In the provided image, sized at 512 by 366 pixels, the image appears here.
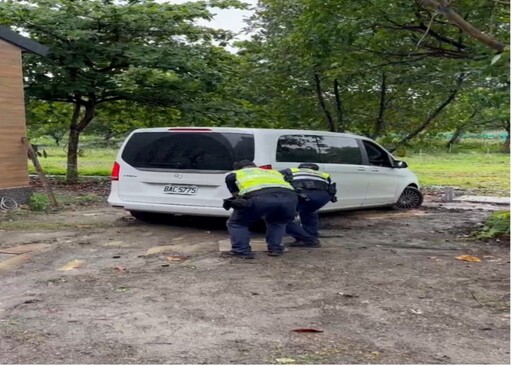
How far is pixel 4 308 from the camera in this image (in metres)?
4.82

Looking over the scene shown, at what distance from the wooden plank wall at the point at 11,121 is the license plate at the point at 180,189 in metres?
4.07

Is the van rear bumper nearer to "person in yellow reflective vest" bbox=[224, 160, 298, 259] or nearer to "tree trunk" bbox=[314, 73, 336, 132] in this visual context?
"person in yellow reflective vest" bbox=[224, 160, 298, 259]

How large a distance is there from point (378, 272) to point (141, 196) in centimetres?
395

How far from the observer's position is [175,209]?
8352mm

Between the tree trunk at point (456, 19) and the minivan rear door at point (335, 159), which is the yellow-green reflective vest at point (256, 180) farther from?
the tree trunk at point (456, 19)

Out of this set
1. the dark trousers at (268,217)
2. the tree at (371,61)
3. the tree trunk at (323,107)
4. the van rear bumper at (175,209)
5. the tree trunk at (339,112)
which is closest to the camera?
the dark trousers at (268,217)

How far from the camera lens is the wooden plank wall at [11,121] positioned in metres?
10.8

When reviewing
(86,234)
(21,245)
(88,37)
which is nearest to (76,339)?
(21,245)

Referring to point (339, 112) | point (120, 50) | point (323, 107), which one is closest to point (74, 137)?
point (120, 50)

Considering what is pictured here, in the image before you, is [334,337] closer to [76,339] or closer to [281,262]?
[76,339]

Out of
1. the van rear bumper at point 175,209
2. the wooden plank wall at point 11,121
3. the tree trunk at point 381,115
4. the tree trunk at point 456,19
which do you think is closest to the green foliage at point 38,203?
the wooden plank wall at point 11,121

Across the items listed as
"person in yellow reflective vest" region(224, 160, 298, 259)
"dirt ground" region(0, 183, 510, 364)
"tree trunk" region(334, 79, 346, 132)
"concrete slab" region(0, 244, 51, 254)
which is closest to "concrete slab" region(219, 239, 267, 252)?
"dirt ground" region(0, 183, 510, 364)

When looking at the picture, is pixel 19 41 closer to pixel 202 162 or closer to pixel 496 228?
pixel 202 162

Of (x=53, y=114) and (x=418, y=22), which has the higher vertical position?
(x=418, y=22)
